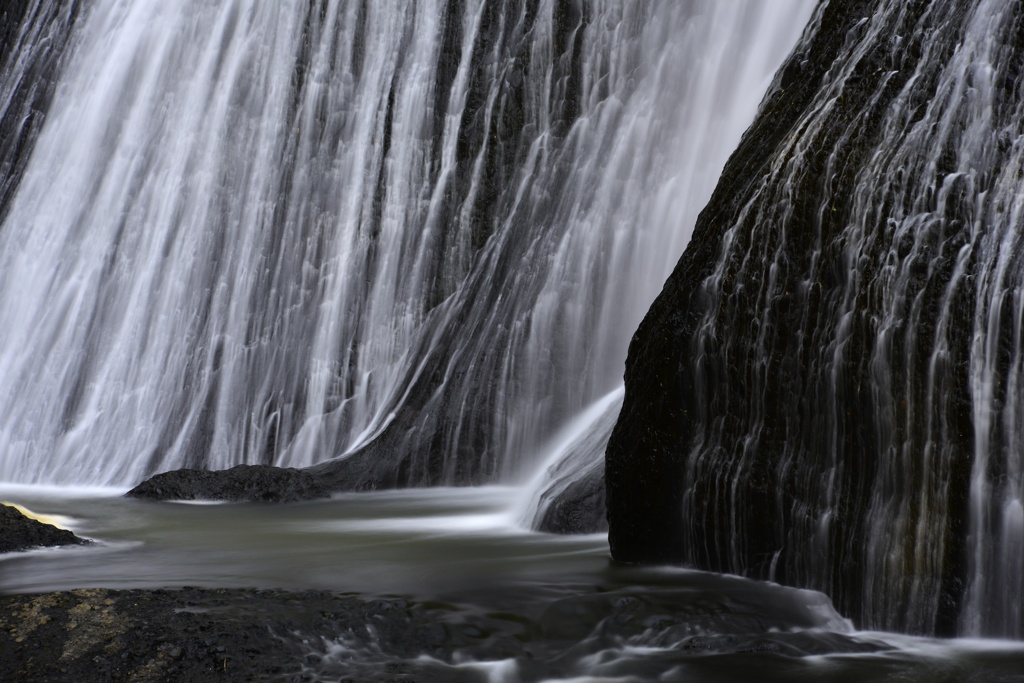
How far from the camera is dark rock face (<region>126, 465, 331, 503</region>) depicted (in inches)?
344

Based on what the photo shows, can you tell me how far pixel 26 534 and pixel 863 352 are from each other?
415 cm

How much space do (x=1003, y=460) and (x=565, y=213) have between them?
254 inches

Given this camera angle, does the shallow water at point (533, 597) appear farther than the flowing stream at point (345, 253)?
No

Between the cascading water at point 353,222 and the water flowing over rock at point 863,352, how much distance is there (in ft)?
12.5

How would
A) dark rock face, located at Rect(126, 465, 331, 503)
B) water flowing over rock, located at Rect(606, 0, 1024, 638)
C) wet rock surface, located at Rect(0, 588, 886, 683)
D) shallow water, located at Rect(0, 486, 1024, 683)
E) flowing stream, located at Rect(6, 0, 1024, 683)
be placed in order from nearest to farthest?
wet rock surface, located at Rect(0, 588, 886, 683) → shallow water, located at Rect(0, 486, 1024, 683) → water flowing over rock, located at Rect(606, 0, 1024, 638) → flowing stream, located at Rect(6, 0, 1024, 683) → dark rock face, located at Rect(126, 465, 331, 503)

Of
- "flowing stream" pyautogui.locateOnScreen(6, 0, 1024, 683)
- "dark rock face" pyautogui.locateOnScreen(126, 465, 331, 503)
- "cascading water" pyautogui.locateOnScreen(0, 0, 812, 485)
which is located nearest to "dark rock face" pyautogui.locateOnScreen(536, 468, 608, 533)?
"flowing stream" pyautogui.locateOnScreen(6, 0, 1024, 683)

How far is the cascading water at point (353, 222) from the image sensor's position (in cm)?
950

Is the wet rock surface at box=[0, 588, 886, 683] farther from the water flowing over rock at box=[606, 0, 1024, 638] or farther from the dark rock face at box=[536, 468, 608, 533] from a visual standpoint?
the dark rock face at box=[536, 468, 608, 533]

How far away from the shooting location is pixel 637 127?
34.2 ft

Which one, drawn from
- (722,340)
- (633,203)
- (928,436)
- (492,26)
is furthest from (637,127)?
(928,436)

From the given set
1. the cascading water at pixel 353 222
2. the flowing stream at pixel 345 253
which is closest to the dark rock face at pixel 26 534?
the flowing stream at pixel 345 253

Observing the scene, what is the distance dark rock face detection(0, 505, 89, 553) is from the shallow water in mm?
163

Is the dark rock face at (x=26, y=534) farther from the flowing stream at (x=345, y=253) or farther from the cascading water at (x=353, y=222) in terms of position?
the cascading water at (x=353, y=222)

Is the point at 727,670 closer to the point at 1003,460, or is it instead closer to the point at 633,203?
the point at 1003,460
